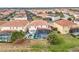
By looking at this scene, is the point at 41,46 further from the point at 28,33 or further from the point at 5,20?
the point at 5,20

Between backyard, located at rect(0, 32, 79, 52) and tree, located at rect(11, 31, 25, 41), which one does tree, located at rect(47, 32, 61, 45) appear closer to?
backyard, located at rect(0, 32, 79, 52)

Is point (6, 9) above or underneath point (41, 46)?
above

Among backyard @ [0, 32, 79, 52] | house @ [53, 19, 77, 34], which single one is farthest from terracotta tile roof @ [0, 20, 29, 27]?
house @ [53, 19, 77, 34]

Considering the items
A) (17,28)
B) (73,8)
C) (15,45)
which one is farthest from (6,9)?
(73,8)
